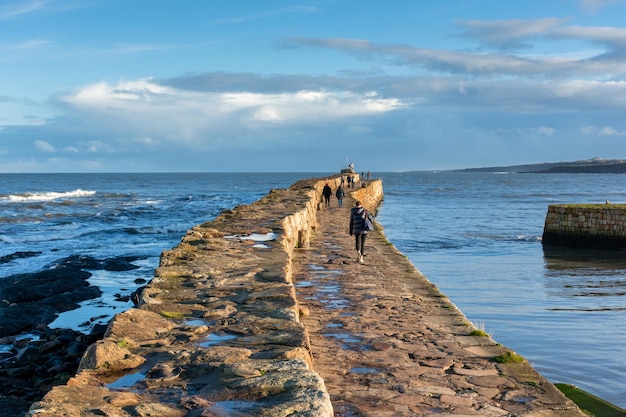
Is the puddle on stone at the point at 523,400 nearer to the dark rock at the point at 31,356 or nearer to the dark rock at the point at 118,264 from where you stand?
the dark rock at the point at 31,356

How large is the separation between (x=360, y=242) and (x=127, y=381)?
9604 millimetres

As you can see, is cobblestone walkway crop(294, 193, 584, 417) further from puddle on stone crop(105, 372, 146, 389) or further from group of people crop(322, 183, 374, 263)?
group of people crop(322, 183, 374, 263)

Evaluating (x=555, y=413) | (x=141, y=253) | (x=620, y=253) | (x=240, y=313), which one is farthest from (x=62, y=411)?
(x=620, y=253)

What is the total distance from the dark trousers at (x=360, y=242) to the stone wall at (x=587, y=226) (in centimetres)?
1300

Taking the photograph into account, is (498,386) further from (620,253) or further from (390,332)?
(620,253)

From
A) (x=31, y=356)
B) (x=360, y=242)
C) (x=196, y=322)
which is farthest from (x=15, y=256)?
(x=196, y=322)

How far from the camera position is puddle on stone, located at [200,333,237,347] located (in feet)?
17.9

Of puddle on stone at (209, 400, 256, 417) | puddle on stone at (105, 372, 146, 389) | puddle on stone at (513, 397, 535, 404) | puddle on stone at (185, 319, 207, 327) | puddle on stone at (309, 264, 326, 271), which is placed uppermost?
puddle on stone at (209, 400, 256, 417)

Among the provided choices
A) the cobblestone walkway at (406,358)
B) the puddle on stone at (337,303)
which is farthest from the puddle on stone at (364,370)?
the puddle on stone at (337,303)

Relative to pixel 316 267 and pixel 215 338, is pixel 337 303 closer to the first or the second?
pixel 316 267

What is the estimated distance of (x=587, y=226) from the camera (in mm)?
24031

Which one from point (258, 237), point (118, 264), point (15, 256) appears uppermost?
point (258, 237)

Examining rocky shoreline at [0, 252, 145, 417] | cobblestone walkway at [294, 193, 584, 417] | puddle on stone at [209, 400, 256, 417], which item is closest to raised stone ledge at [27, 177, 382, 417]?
puddle on stone at [209, 400, 256, 417]

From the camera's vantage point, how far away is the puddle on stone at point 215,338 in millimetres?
5457
